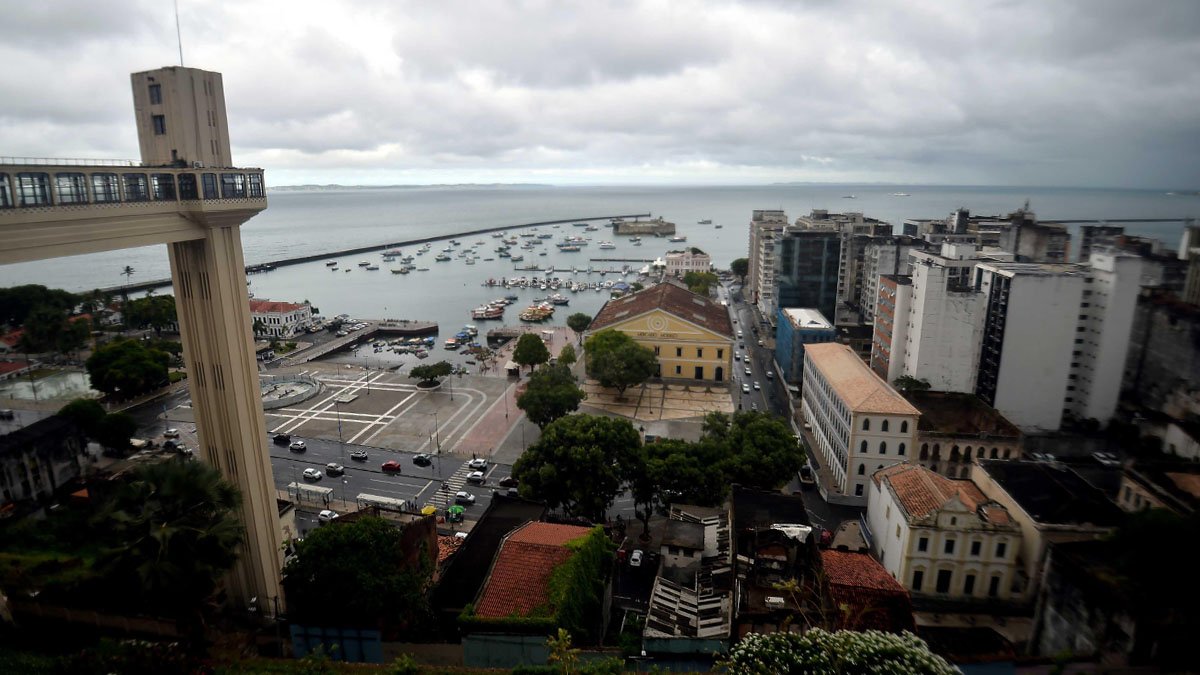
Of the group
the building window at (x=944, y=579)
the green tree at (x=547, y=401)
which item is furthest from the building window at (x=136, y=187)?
the building window at (x=944, y=579)

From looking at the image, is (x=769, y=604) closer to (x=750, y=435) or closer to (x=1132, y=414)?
(x=750, y=435)

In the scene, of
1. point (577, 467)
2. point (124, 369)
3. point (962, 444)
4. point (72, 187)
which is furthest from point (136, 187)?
point (124, 369)

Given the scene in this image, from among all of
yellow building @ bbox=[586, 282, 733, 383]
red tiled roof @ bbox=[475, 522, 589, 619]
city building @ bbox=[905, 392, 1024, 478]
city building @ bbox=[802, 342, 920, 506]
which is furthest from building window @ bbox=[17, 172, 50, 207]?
yellow building @ bbox=[586, 282, 733, 383]

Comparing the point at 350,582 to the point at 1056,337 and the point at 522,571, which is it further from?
the point at 1056,337

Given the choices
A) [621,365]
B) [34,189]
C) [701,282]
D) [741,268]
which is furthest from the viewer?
[741,268]

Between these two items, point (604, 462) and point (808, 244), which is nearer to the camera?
point (604, 462)

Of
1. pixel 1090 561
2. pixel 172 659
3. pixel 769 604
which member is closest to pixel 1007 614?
pixel 1090 561

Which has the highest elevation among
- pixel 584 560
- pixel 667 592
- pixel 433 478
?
pixel 584 560
